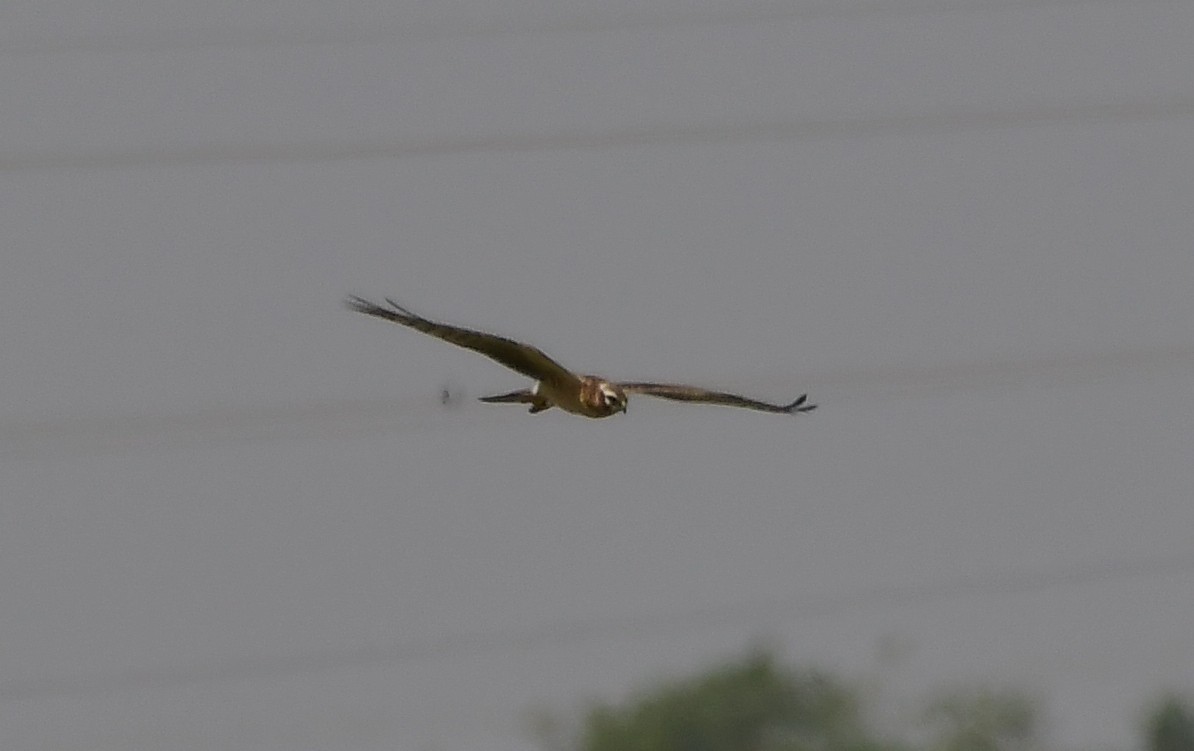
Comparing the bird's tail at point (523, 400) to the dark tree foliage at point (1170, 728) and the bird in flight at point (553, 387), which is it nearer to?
the bird in flight at point (553, 387)

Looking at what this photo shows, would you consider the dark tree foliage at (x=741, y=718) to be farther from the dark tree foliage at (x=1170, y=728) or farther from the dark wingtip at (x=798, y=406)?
the dark wingtip at (x=798, y=406)

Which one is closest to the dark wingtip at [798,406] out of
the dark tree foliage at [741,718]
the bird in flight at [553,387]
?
the bird in flight at [553,387]

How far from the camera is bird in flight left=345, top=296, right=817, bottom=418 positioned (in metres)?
5.16

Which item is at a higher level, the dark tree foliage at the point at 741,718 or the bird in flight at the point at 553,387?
the dark tree foliage at the point at 741,718

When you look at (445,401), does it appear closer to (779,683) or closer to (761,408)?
(761,408)

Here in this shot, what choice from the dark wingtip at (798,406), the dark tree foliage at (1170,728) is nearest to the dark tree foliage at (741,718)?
the dark tree foliage at (1170,728)

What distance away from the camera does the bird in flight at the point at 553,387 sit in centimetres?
516

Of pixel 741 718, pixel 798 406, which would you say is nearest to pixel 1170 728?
pixel 741 718

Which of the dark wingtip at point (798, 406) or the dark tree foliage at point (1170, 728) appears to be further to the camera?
the dark tree foliage at point (1170, 728)

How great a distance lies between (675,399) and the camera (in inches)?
226

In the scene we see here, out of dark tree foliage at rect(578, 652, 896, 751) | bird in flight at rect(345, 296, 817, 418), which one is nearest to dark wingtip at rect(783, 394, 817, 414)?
bird in flight at rect(345, 296, 817, 418)

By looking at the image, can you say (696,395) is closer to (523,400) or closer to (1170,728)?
(523,400)

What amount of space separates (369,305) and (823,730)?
2094 cm

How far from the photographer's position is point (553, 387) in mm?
5453
